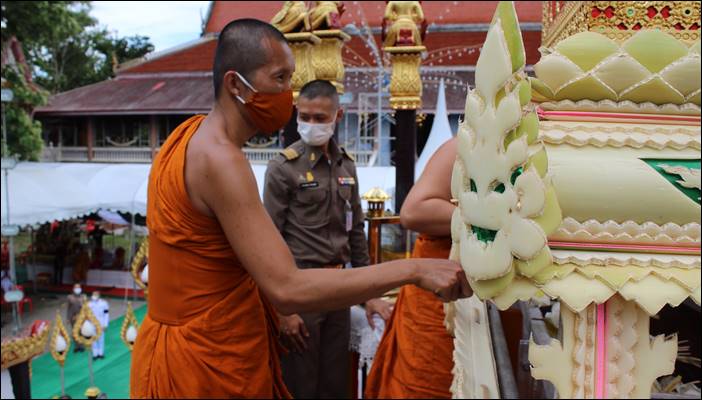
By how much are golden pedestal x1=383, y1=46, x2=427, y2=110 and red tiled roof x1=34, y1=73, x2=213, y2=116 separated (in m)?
8.65

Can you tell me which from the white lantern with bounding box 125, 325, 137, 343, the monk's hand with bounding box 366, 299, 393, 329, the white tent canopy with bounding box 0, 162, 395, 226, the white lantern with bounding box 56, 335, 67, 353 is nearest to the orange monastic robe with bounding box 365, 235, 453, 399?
the monk's hand with bounding box 366, 299, 393, 329

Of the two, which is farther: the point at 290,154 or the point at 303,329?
the point at 290,154

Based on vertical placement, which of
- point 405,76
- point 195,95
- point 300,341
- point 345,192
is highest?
point 195,95

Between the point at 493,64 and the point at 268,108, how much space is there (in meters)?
0.94

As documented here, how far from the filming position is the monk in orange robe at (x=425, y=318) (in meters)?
1.75

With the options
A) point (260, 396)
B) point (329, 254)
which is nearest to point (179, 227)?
point (260, 396)

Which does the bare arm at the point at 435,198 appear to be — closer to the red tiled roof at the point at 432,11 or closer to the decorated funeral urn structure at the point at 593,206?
the decorated funeral urn structure at the point at 593,206

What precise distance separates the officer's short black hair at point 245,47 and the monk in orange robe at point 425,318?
0.64 metres

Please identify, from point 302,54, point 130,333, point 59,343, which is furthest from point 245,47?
point 59,343

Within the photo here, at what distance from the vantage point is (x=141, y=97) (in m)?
14.1

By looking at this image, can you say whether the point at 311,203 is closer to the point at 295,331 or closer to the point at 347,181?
the point at 347,181

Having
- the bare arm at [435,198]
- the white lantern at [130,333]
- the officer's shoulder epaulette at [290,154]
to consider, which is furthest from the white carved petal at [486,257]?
the white lantern at [130,333]

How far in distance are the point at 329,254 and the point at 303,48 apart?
1927mm

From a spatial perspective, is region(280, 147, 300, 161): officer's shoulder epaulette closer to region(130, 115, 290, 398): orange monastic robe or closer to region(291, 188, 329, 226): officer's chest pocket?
region(291, 188, 329, 226): officer's chest pocket
